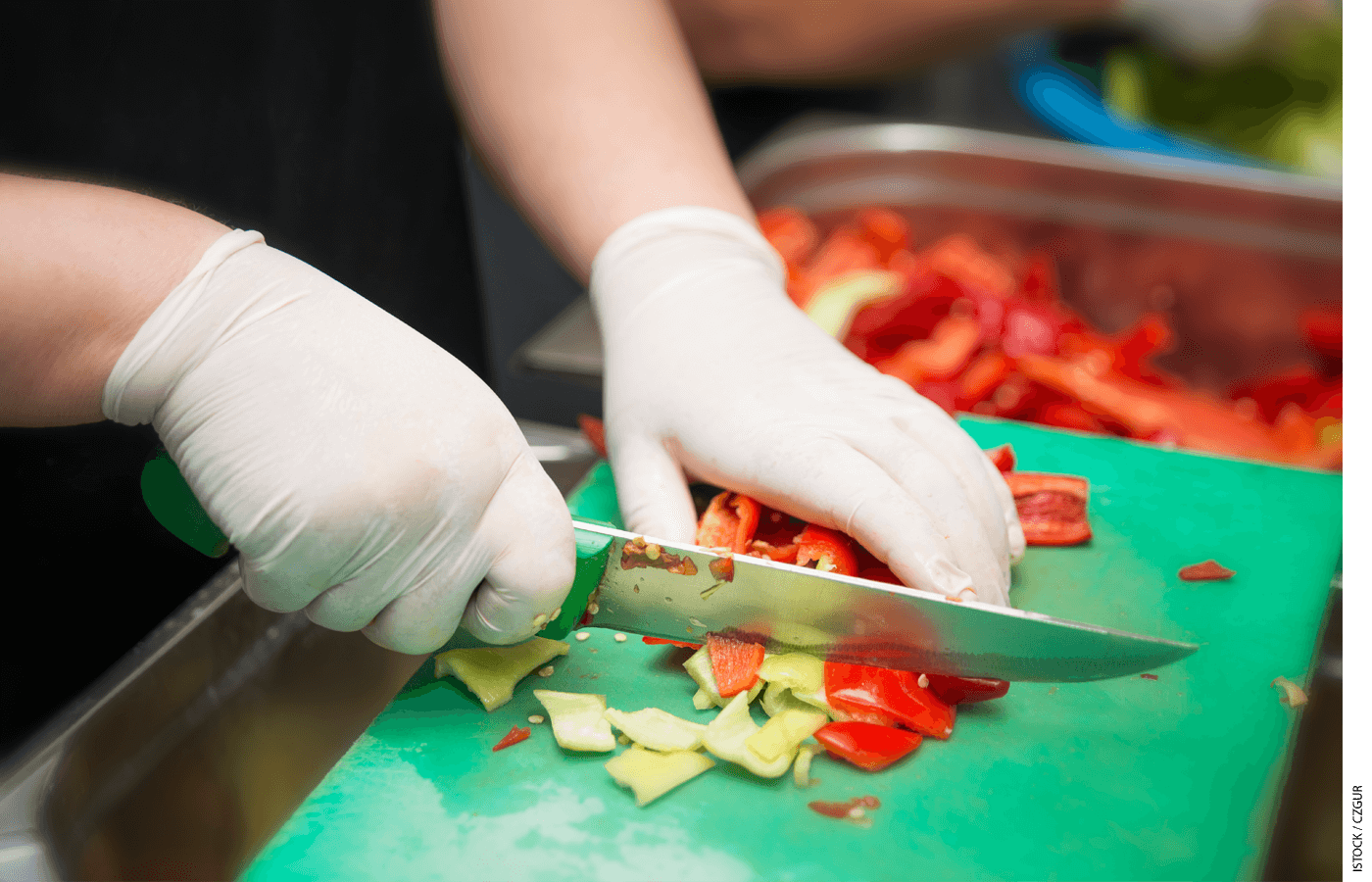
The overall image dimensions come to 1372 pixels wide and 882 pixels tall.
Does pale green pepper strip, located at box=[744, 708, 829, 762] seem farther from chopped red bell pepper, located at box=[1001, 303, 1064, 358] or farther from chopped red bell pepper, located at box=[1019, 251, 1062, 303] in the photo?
chopped red bell pepper, located at box=[1019, 251, 1062, 303]

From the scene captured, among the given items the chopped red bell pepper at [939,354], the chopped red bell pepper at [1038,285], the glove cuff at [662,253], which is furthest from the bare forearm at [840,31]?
the glove cuff at [662,253]

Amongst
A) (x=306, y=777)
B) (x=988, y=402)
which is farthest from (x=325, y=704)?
(x=988, y=402)

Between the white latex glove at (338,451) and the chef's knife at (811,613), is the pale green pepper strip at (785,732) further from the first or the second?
the white latex glove at (338,451)

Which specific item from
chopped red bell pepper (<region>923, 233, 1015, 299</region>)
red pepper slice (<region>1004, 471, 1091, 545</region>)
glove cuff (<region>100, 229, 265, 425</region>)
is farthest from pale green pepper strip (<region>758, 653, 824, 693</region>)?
chopped red bell pepper (<region>923, 233, 1015, 299</region>)

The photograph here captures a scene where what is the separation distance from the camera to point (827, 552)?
4.03 feet

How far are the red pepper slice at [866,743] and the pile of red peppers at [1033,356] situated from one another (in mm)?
886

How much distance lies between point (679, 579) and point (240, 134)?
1.12 m

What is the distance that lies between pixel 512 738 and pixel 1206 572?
0.97 m

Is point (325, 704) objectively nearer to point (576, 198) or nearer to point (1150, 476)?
point (576, 198)

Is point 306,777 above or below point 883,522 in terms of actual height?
below

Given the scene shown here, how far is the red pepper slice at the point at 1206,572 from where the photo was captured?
135 cm

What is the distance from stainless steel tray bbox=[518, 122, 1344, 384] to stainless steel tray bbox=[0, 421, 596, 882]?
0.79 m

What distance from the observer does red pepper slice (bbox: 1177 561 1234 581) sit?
1.35 m

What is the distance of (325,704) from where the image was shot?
1.62 m
